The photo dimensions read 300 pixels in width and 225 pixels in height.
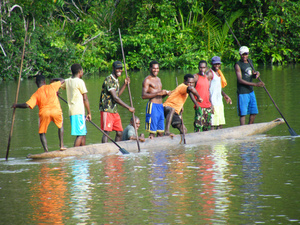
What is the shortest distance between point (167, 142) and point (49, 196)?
325 cm

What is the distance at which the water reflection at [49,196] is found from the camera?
5.53 meters

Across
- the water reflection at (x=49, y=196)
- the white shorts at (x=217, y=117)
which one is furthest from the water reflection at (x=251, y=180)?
the water reflection at (x=49, y=196)

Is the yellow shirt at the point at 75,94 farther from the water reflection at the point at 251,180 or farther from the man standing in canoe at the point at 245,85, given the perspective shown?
the man standing in canoe at the point at 245,85

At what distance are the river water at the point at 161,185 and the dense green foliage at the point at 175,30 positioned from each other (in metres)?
18.6

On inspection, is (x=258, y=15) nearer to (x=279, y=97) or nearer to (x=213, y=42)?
(x=213, y=42)

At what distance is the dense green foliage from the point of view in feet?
92.7

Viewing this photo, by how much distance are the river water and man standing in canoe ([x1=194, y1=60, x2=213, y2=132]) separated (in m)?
0.76

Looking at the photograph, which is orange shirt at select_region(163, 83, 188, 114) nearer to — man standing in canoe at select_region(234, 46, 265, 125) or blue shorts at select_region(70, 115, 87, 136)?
man standing in canoe at select_region(234, 46, 265, 125)

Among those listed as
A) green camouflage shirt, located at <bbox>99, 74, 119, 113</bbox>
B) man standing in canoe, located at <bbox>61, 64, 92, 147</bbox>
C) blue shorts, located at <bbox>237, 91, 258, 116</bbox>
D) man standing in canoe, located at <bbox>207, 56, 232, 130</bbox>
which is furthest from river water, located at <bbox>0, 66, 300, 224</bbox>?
green camouflage shirt, located at <bbox>99, 74, 119, 113</bbox>

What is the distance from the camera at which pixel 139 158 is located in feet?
26.9

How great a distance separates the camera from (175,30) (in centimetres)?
2936

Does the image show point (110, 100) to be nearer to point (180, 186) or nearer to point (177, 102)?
point (177, 102)

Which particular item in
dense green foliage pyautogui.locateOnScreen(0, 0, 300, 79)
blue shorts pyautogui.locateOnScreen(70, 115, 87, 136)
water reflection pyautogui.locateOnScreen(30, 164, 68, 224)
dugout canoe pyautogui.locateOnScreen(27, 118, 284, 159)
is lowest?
water reflection pyautogui.locateOnScreen(30, 164, 68, 224)

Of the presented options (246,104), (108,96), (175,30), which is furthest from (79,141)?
(175,30)
